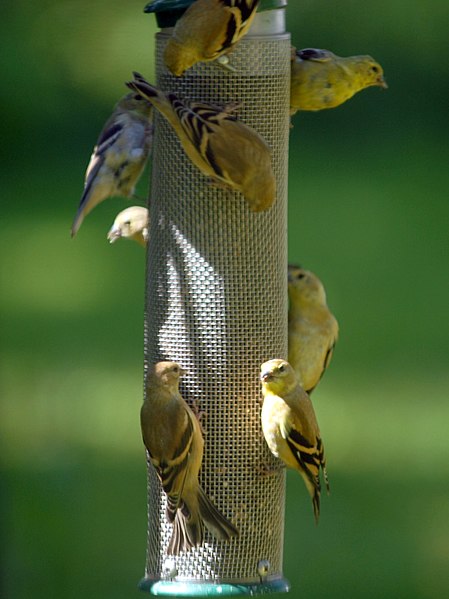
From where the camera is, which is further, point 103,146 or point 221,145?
point 103,146

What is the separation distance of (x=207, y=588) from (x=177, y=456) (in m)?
0.59

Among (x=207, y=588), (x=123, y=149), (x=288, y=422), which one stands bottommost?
(x=207, y=588)

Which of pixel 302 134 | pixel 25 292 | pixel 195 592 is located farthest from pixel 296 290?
pixel 302 134

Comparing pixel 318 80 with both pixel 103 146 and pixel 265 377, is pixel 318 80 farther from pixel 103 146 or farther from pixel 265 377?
pixel 265 377

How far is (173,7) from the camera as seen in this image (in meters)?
5.92

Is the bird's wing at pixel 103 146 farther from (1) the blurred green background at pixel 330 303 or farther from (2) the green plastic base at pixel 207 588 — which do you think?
(1) the blurred green background at pixel 330 303

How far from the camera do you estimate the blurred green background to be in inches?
502

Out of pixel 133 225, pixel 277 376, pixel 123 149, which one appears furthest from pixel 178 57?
pixel 277 376

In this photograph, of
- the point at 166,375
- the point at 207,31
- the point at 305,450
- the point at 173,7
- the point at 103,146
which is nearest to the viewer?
the point at 207,31

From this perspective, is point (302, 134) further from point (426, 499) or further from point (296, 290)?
point (296, 290)

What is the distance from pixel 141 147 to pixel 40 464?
7813mm

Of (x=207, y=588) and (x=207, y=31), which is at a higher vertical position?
(x=207, y=31)

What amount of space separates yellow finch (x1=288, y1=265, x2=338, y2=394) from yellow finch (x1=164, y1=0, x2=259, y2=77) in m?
1.36

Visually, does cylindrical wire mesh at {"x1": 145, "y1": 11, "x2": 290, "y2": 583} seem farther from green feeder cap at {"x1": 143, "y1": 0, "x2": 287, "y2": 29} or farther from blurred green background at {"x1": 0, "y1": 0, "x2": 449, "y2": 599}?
blurred green background at {"x1": 0, "y1": 0, "x2": 449, "y2": 599}
